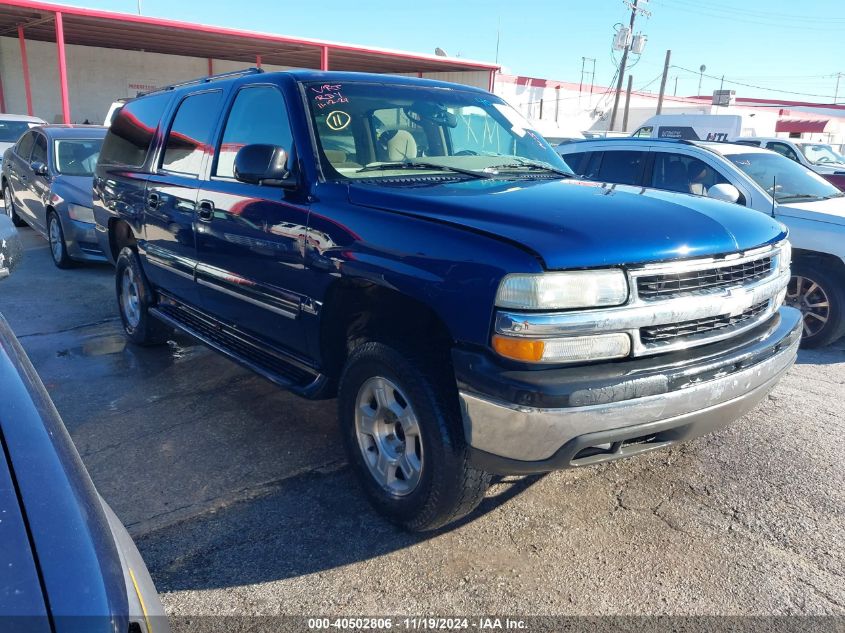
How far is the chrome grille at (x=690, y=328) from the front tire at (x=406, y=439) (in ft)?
2.66

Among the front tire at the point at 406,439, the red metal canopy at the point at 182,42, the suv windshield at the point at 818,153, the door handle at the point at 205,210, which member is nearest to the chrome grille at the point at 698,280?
the front tire at the point at 406,439

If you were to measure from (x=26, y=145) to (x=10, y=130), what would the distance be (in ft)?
21.6

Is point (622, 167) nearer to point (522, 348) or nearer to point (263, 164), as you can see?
point (263, 164)

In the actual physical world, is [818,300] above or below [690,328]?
below

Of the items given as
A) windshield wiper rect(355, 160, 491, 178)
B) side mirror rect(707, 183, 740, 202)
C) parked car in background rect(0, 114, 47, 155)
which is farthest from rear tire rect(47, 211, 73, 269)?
parked car in background rect(0, 114, 47, 155)

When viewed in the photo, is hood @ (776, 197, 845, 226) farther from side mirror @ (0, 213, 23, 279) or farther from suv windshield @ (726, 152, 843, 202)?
side mirror @ (0, 213, 23, 279)

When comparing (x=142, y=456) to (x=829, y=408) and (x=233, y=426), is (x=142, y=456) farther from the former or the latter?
(x=829, y=408)

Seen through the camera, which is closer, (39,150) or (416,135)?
(416,135)

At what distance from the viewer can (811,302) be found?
586 centimetres

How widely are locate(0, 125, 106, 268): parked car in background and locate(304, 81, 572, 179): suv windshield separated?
5489mm

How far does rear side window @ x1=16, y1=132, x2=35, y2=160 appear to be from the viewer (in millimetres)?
9844

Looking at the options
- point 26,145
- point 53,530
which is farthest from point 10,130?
point 53,530

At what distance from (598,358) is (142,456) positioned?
2.60 metres

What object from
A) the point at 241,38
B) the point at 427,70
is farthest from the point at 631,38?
the point at 241,38
